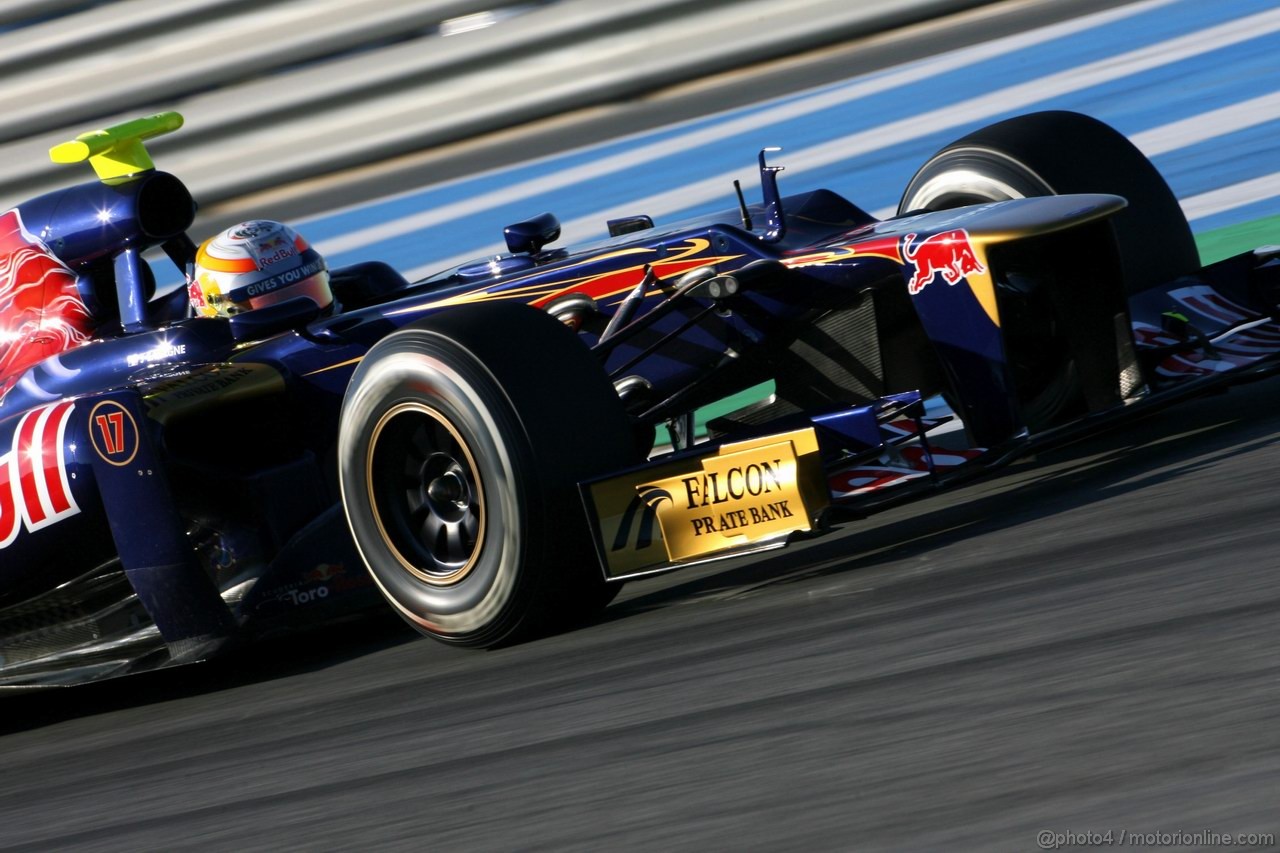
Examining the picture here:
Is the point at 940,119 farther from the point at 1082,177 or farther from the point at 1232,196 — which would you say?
the point at 1082,177

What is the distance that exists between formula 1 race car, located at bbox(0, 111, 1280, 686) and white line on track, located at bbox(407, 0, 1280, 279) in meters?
4.76

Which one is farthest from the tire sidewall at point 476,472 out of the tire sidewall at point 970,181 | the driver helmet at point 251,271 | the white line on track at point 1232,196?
the white line on track at point 1232,196

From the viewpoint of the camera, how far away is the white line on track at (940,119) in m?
10.6

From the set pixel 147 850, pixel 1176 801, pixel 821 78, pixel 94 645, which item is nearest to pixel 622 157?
pixel 821 78

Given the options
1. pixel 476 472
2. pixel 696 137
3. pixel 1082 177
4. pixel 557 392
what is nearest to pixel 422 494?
pixel 476 472

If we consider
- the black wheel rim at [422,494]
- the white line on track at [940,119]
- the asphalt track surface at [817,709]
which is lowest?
the asphalt track surface at [817,709]

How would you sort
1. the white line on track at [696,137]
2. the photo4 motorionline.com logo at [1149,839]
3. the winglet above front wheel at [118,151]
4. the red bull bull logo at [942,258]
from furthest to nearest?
the white line on track at [696,137]
the winglet above front wheel at [118,151]
the red bull bull logo at [942,258]
the photo4 motorionline.com logo at [1149,839]

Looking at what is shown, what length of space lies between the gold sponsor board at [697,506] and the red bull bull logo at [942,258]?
0.71 m

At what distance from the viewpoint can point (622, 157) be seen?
11945 mm

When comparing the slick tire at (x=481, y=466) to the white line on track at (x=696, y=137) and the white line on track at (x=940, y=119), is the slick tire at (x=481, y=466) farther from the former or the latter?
the white line on track at (x=696, y=137)

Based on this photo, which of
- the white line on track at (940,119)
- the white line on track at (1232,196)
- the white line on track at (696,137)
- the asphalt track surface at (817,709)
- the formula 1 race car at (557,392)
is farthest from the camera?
the white line on track at (696,137)

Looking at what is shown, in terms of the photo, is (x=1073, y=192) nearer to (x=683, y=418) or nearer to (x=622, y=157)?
(x=683, y=418)

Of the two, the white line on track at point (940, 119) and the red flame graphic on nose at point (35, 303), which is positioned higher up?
the red flame graphic on nose at point (35, 303)

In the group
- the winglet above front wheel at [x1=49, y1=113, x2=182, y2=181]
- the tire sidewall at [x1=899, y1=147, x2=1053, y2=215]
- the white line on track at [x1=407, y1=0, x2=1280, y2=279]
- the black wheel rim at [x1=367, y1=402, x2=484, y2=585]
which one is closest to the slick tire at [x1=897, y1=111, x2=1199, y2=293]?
the tire sidewall at [x1=899, y1=147, x2=1053, y2=215]
